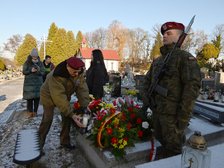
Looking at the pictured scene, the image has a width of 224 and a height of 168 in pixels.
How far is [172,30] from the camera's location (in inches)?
110

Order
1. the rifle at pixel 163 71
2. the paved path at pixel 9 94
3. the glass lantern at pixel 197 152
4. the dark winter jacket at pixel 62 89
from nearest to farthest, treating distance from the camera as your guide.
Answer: the glass lantern at pixel 197 152
the rifle at pixel 163 71
the dark winter jacket at pixel 62 89
the paved path at pixel 9 94

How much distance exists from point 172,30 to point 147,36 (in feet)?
184

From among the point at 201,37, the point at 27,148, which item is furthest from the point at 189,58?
the point at 201,37

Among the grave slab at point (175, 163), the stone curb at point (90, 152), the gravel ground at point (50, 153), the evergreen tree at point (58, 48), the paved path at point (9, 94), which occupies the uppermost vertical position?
the evergreen tree at point (58, 48)

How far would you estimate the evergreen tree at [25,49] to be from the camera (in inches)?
1869

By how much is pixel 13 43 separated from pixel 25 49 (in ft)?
36.1

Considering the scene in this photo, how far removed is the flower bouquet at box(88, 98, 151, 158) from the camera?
316 cm

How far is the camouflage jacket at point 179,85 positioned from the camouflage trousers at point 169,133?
7 centimetres

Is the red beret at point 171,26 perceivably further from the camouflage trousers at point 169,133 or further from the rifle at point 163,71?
the camouflage trousers at point 169,133

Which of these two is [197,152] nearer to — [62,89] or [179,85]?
[179,85]

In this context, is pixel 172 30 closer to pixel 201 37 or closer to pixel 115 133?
pixel 115 133

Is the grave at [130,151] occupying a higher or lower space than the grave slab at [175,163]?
lower

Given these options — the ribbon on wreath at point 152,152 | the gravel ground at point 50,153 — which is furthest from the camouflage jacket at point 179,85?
the gravel ground at point 50,153

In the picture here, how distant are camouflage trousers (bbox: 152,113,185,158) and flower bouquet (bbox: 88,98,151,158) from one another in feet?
1.62
